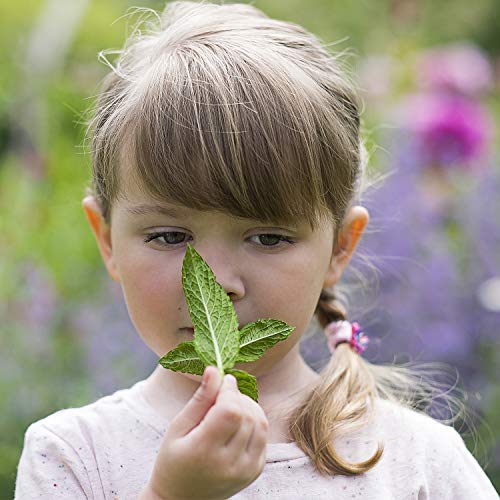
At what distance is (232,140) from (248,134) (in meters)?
0.03

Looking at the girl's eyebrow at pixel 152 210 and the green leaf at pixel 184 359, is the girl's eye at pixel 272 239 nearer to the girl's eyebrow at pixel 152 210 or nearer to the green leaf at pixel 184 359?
the girl's eyebrow at pixel 152 210

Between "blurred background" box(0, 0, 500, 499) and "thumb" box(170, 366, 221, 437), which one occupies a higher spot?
"thumb" box(170, 366, 221, 437)

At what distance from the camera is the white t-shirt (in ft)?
6.29

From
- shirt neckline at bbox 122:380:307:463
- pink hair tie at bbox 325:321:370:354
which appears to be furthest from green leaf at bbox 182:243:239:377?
pink hair tie at bbox 325:321:370:354

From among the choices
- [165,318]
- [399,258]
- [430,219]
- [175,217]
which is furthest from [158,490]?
[430,219]

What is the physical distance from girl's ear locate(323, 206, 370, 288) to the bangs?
20 cm

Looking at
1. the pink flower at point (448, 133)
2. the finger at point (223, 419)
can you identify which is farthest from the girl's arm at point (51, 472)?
the pink flower at point (448, 133)

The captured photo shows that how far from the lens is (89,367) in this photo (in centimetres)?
358

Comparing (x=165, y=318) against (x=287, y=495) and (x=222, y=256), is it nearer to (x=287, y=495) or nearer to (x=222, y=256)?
(x=222, y=256)

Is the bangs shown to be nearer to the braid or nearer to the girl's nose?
the girl's nose

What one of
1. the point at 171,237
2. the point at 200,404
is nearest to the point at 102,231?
the point at 171,237

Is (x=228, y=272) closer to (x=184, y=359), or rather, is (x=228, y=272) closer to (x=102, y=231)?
(x=184, y=359)

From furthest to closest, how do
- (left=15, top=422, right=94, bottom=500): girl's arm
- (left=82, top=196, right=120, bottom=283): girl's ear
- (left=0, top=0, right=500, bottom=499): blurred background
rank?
(left=0, top=0, right=500, bottom=499): blurred background < (left=82, top=196, right=120, bottom=283): girl's ear < (left=15, top=422, right=94, bottom=500): girl's arm

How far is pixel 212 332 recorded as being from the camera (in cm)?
167
